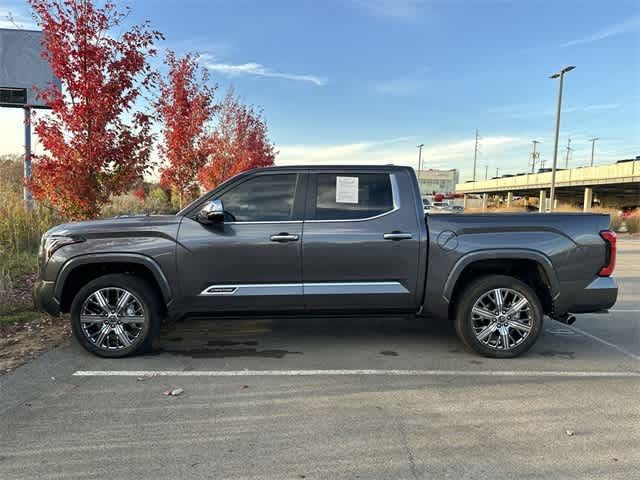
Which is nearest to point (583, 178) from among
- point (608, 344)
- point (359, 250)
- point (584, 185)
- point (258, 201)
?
point (584, 185)

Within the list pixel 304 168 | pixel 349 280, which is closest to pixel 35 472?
pixel 349 280

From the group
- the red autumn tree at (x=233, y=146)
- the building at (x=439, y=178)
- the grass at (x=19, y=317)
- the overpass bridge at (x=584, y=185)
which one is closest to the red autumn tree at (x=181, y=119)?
the red autumn tree at (x=233, y=146)

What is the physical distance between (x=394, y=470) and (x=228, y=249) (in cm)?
254

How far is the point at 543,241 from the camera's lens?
451 centimetres

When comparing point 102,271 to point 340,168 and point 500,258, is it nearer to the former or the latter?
point 340,168

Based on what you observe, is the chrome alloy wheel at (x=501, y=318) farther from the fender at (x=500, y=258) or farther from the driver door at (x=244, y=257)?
the driver door at (x=244, y=257)

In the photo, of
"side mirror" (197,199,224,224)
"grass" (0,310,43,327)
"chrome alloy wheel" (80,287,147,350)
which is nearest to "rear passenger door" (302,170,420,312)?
"side mirror" (197,199,224,224)

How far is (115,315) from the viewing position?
447cm

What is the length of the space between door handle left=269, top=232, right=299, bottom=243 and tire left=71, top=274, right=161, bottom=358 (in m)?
1.36

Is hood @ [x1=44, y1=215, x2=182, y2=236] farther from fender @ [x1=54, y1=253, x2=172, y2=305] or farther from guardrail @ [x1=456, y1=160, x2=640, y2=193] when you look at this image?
guardrail @ [x1=456, y1=160, x2=640, y2=193]

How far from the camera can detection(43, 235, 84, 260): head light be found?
4434mm

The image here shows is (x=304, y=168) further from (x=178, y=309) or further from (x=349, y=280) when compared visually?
(x=178, y=309)

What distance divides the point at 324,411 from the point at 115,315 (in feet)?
7.82

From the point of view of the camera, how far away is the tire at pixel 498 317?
15.0ft
